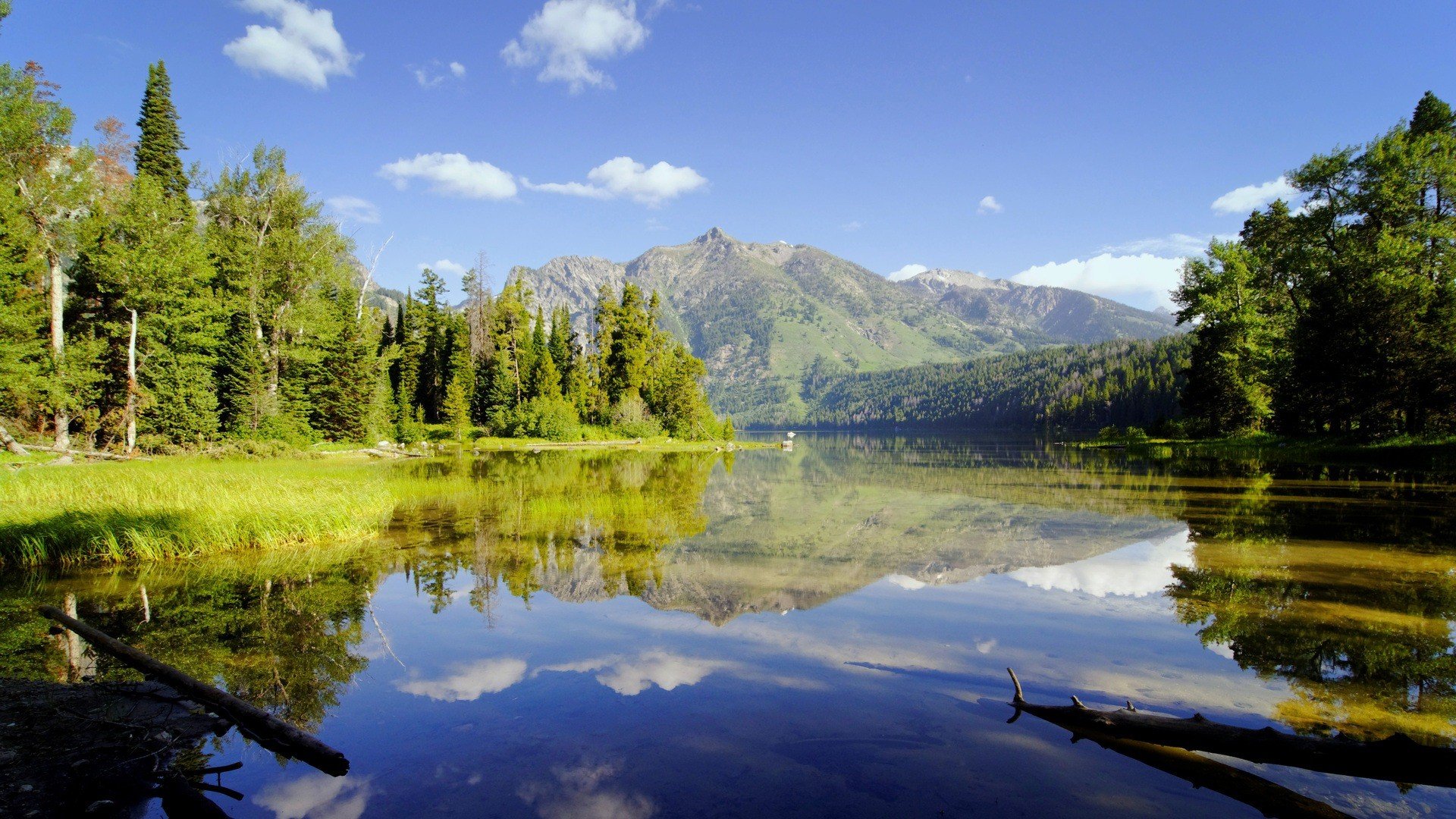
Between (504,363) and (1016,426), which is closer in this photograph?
(504,363)

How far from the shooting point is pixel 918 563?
15203mm

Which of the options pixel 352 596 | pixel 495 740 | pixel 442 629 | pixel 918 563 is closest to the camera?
pixel 495 740

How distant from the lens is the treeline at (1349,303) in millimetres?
29453

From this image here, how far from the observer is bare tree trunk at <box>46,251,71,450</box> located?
28.1m

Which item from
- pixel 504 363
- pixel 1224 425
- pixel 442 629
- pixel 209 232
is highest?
pixel 209 232

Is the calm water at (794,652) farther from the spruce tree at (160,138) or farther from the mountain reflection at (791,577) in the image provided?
the spruce tree at (160,138)

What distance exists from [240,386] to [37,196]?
12196 mm

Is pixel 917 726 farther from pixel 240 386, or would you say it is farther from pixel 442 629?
pixel 240 386

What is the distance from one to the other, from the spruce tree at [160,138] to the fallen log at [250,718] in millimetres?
48892

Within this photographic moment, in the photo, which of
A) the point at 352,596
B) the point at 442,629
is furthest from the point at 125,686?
the point at 352,596

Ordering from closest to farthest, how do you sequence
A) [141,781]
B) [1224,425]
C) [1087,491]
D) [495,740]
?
1. [141,781]
2. [495,740]
3. [1087,491]
4. [1224,425]

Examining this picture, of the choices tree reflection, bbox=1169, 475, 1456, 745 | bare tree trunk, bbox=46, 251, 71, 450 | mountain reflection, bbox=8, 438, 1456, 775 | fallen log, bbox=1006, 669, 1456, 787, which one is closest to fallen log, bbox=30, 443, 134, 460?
bare tree trunk, bbox=46, 251, 71, 450

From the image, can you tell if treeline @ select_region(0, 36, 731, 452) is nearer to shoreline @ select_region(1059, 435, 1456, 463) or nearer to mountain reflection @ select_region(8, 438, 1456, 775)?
mountain reflection @ select_region(8, 438, 1456, 775)

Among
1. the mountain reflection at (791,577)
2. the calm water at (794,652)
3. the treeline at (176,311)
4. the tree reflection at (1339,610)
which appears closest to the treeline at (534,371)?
the treeline at (176,311)
